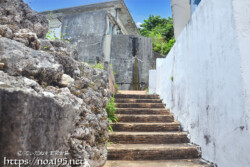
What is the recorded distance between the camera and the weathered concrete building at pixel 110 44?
10852 mm

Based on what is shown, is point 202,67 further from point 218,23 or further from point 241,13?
point 241,13

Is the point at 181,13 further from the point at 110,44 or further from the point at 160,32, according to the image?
the point at 160,32

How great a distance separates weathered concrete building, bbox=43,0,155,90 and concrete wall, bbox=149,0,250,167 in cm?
728

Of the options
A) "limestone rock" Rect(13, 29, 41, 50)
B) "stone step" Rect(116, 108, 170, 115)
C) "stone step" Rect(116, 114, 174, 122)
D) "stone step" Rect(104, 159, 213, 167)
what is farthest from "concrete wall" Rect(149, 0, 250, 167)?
"limestone rock" Rect(13, 29, 41, 50)

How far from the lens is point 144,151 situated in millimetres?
2900

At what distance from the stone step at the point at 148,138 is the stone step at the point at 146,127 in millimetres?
355

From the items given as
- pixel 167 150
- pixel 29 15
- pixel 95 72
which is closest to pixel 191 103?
pixel 167 150

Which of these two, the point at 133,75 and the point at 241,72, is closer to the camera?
the point at 241,72

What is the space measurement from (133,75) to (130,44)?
87.0 inches

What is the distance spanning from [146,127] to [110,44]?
8.42 metres

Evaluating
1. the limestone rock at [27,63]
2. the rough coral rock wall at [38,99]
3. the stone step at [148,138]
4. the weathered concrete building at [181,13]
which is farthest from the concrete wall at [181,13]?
the limestone rock at [27,63]

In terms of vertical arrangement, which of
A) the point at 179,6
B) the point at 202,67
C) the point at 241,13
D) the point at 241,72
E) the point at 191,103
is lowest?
the point at 191,103

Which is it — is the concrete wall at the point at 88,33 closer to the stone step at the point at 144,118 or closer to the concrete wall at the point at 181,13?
the concrete wall at the point at 181,13

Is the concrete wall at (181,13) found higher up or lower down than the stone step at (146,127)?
higher up
